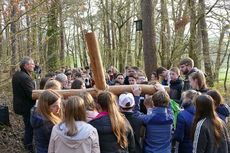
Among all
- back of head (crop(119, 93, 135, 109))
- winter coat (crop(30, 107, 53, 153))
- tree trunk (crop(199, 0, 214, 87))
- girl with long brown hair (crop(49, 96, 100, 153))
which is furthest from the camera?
tree trunk (crop(199, 0, 214, 87))

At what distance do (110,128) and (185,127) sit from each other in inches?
50.0

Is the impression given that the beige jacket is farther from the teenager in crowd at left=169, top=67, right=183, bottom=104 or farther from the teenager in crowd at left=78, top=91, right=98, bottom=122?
the teenager in crowd at left=169, top=67, right=183, bottom=104

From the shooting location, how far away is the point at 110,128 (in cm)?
264

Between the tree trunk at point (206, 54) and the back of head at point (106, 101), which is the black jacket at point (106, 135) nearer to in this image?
the back of head at point (106, 101)

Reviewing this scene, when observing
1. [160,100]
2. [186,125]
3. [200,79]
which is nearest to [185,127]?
[186,125]

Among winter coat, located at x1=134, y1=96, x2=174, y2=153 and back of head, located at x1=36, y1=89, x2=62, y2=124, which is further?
winter coat, located at x1=134, y1=96, x2=174, y2=153

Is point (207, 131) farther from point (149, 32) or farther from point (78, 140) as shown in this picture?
point (149, 32)

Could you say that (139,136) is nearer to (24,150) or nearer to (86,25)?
(24,150)

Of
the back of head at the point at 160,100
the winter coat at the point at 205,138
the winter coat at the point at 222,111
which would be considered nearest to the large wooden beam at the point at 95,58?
the back of head at the point at 160,100

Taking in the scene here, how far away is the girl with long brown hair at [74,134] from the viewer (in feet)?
7.96

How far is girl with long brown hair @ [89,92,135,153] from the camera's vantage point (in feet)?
8.68

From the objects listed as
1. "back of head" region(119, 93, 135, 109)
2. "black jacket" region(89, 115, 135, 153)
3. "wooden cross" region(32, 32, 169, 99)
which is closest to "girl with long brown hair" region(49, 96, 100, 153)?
"black jacket" region(89, 115, 135, 153)

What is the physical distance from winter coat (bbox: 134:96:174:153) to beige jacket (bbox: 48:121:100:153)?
35.9 inches

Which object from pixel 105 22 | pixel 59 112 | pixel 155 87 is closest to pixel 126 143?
pixel 59 112
